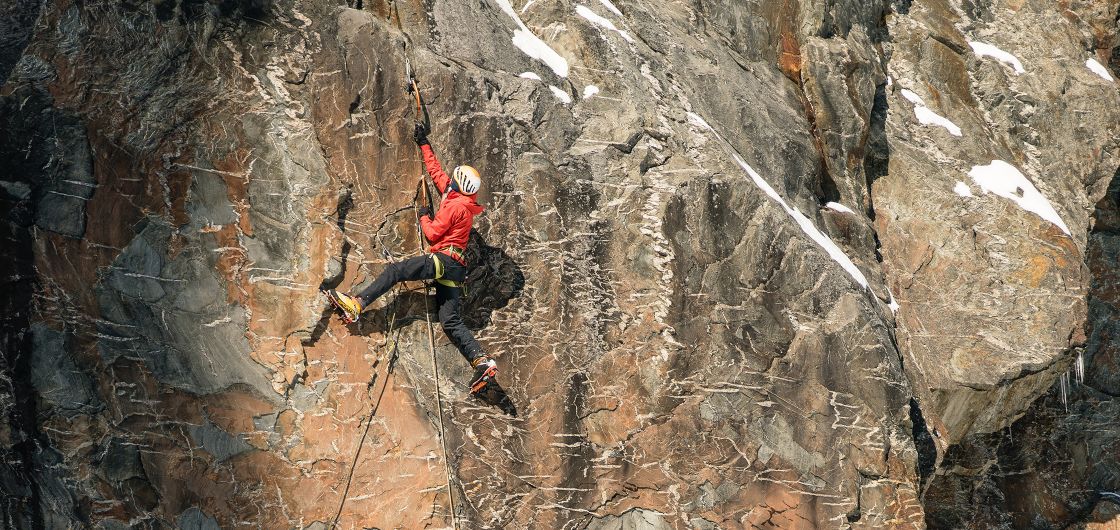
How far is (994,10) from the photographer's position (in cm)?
1905

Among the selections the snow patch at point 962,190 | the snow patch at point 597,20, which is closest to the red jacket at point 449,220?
the snow patch at point 597,20

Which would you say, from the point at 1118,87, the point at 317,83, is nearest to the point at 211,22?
the point at 317,83

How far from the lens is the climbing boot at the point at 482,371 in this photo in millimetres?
10180

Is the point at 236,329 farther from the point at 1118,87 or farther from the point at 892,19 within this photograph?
the point at 1118,87

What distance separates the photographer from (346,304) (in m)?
9.77

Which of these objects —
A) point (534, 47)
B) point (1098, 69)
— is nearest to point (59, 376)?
point (534, 47)

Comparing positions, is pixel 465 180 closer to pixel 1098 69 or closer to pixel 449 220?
pixel 449 220

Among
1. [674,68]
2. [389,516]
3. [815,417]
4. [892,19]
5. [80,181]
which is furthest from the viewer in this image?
[892,19]

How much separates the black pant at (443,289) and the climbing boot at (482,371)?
0.29 ft

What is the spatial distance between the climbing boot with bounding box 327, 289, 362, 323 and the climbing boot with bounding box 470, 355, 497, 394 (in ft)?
5.01

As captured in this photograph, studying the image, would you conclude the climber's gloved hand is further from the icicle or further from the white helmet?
the icicle

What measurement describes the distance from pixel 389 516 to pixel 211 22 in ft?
21.2

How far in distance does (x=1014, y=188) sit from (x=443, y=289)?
39.6 feet

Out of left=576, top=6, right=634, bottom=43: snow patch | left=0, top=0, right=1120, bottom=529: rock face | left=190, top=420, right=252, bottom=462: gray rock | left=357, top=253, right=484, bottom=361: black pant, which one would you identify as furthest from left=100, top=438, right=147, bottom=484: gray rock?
left=576, top=6, right=634, bottom=43: snow patch
